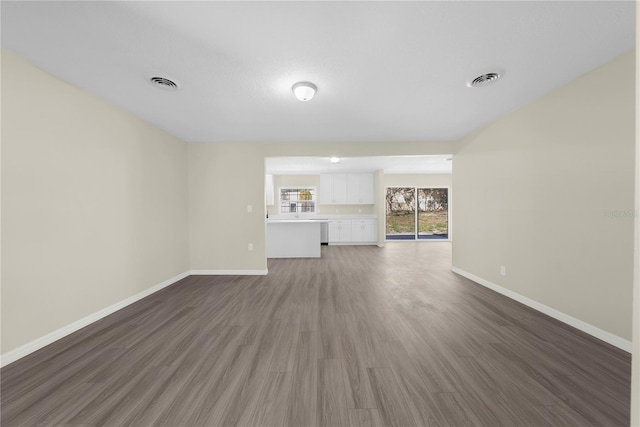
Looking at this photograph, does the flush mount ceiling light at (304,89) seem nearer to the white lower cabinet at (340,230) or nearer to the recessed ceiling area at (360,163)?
the recessed ceiling area at (360,163)

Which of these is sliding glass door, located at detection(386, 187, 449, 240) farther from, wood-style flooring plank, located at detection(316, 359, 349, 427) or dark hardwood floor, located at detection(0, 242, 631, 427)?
wood-style flooring plank, located at detection(316, 359, 349, 427)

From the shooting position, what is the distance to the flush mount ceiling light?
2.05m

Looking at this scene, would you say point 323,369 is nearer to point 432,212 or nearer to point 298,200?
point 298,200

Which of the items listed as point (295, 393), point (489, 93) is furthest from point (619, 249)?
point (295, 393)

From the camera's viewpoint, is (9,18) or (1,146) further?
(1,146)

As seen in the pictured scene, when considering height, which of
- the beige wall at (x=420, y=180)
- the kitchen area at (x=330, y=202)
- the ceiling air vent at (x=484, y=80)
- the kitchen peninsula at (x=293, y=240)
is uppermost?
the ceiling air vent at (x=484, y=80)

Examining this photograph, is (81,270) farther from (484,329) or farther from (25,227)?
(484,329)

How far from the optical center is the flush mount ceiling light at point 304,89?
205 centimetres

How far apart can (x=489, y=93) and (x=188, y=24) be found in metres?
2.76

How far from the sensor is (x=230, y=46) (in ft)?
5.28

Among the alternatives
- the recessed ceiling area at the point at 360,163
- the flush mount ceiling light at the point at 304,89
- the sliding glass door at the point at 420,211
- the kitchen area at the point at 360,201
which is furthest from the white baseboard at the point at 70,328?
the sliding glass door at the point at 420,211

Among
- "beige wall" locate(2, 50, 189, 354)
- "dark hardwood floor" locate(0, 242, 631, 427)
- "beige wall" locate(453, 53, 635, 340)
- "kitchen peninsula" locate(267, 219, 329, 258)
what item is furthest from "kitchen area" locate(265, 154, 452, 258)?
"dark hardwood floor" locate(0, 242, 631, 427)

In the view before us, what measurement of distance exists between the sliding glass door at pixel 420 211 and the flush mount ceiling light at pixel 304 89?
6.51 metres

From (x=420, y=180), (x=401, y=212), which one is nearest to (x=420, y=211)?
(x=401, y=212)
